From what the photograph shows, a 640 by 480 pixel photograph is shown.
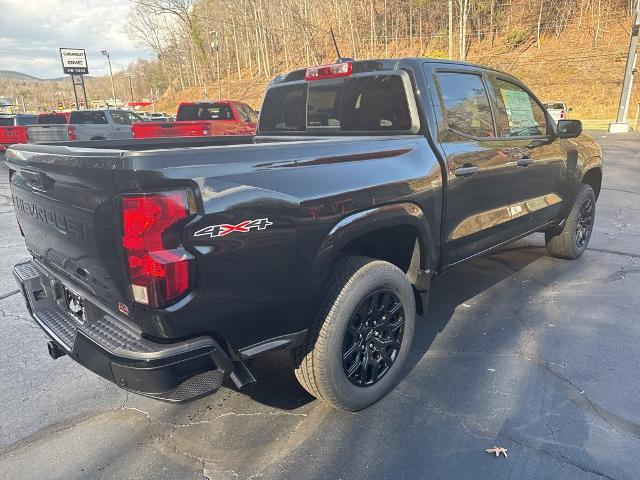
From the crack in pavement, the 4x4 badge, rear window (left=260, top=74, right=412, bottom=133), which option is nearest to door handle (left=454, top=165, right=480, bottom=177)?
rear window (left=260, top=74, right=412, bottom=133)

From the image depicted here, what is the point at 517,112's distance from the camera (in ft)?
13.1

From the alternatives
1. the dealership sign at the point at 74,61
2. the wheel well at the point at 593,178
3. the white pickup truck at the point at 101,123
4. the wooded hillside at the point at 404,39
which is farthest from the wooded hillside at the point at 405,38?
the wheel well at the point at 593,178

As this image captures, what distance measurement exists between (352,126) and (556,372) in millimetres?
2221

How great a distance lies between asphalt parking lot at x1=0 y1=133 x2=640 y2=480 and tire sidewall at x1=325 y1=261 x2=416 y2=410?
0.41ft

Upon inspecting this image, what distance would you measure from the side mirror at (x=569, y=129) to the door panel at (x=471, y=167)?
1.07 metres

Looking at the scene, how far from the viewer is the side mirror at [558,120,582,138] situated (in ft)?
14.1

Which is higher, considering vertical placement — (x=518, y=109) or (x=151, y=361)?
(x=518, y=109)

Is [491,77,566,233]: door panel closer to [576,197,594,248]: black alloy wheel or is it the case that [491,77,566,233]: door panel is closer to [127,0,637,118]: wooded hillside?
[576,197,594,248]: black alloy wheel

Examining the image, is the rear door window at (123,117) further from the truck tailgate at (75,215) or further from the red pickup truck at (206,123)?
the truck tailgate at (75,215)

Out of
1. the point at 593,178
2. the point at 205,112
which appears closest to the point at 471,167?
the point at 593,178

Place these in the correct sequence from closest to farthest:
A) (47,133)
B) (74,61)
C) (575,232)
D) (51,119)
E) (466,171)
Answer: (466,171), (575,232), (47,133), (51,119), (74,61)

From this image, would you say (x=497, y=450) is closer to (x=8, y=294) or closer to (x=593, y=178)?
(x=593, y=178)

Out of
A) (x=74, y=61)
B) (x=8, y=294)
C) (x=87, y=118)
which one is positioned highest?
(x=74, y=61)

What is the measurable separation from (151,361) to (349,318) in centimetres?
104
